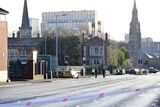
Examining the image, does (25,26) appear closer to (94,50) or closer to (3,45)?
(94,50)

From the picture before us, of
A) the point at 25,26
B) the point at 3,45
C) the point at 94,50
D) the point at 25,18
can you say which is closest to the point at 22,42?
the point at 94,50

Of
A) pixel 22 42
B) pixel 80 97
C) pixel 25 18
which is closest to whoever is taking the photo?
pixel 80 97

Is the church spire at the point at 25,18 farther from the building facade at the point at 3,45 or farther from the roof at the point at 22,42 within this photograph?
the building facade at the point at 3,45

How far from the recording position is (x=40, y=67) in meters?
75.2

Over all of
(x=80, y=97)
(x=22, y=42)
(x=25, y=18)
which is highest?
(x=25, y=18)

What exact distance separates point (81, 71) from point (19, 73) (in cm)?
3575

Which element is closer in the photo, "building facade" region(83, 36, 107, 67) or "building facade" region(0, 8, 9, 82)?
"building facade" region(0, 8, 9, 82)

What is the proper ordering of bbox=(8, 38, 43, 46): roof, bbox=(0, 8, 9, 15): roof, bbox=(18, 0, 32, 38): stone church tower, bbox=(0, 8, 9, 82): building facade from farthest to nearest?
1. bbox=(18, 0, 32, 38): stone church tower
2. bbox=(8, 38, 43, 46): roof
3. bbox=(0, 8, 9, 15): roof
4. bbox=(0, 8, 9, 82): building facade

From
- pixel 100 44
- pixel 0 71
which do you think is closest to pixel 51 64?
pixel 0 71

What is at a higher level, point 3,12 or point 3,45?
point 3,12

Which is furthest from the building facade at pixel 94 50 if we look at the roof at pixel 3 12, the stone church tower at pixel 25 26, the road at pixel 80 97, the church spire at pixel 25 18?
the road at pixel 80 97

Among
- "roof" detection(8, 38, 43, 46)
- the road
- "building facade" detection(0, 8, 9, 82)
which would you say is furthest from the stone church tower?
the road

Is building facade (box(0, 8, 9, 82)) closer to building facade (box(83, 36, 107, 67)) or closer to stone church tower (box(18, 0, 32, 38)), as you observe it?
building facade (box(83, 36, 107, 67))

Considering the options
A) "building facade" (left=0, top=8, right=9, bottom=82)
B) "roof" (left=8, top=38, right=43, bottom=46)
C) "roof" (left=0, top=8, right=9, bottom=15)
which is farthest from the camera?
"roof" (left=8, top=38, right=43, bottom=46)
